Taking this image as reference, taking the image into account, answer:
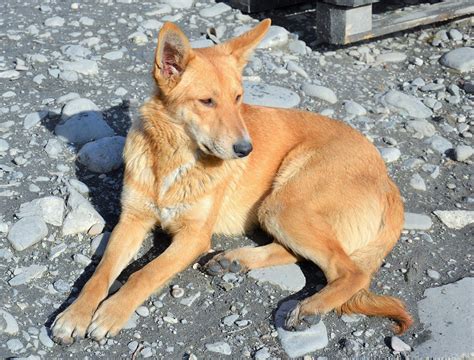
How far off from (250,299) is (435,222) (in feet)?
5.82

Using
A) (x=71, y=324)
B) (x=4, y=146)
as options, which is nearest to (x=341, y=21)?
(x=4, y=146)

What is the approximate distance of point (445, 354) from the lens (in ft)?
13.0

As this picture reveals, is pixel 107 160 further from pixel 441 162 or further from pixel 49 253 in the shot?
pixel 441 162

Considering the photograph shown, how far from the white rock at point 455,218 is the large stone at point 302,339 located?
1.68 m

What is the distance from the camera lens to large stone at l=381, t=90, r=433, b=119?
6.82 metres

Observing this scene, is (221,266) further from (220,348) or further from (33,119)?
(33,119)

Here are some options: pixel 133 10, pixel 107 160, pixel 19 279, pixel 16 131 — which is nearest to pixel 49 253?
pixel 19 279

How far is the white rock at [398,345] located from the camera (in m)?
4.01

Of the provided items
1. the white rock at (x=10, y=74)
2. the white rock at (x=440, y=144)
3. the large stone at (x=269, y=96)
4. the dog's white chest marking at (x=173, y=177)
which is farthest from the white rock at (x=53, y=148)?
the white rock at (x=440, y=144)

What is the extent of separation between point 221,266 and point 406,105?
3.22 m

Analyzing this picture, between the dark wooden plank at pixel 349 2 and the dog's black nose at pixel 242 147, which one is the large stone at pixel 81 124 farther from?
the dark wooden plank at pixel 349 2

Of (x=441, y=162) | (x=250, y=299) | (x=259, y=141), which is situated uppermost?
(x=259, y=141)

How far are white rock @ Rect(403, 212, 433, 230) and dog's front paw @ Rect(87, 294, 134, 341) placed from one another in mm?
2286

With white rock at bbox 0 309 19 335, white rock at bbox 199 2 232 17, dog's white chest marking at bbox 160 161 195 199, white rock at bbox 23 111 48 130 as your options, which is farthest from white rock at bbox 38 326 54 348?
white rock at bbox 199 2 232 17
